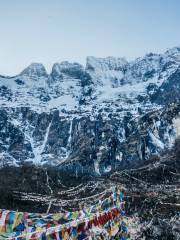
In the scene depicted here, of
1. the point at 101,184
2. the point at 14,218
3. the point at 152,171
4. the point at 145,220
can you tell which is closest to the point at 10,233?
the point at 14,218

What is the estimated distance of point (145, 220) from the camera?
197 ft

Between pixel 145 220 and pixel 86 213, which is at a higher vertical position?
pixel 86 213

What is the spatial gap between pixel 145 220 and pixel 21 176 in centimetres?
13041

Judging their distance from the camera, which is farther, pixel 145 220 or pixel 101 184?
pixel 101 184

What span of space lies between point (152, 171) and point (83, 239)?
12177 centimetres

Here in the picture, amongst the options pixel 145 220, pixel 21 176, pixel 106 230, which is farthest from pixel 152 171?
pixel 106 230

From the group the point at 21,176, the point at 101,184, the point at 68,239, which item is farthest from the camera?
the point at 21,176

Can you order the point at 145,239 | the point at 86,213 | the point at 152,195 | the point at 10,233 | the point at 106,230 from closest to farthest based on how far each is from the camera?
the point at 10,233, the point at 86,213, the point at 106,230, the point at 145,239, the point at 152,195

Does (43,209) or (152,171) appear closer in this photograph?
(43,209)

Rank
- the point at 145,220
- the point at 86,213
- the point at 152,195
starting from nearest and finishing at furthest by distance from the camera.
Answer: the point at 86,213
the point at 145,220
the point at 152,195

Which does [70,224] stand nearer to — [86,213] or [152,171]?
[86,213]

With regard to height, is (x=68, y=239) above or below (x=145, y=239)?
above

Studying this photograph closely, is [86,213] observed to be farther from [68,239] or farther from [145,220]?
[145,220]

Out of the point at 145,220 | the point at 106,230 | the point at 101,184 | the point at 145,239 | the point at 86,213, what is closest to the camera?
the point at 86,213
